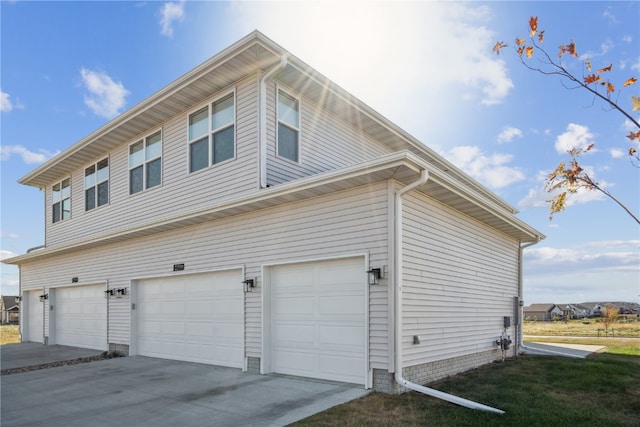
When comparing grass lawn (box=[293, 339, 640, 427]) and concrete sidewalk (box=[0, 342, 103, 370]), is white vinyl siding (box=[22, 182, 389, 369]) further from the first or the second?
concrete sidewalk (box=[0, 342, 103, 370])

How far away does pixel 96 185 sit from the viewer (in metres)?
13.9

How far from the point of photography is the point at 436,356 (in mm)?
7754

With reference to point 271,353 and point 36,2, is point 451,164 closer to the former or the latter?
point 271,353

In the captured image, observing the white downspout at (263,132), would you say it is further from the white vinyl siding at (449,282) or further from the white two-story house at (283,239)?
the white vinyl siding at (449,282)

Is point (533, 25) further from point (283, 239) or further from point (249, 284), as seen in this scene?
point (249, 284)

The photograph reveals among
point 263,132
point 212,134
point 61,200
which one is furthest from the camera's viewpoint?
point 61,200

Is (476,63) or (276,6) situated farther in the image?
(276,6)

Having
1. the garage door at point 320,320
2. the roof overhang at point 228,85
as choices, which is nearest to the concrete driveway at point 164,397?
the garage door at point 320,320

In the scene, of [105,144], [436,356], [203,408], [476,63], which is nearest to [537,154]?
[476,63]

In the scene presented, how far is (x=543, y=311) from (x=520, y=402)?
72813 millimetres

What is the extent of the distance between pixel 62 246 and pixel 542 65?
14.4m

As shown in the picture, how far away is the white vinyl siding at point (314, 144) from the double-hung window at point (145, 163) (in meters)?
4.05

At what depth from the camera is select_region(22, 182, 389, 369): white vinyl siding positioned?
22.6 ft

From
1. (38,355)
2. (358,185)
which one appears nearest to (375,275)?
(358,185)
